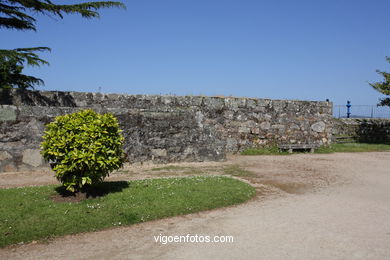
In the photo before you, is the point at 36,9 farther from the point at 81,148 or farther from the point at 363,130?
the point at 363,130

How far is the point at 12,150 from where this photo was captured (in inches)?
309

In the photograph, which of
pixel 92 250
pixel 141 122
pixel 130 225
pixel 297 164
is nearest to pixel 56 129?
pixel 130 225

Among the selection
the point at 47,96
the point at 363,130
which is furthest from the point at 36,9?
the point at 363,130

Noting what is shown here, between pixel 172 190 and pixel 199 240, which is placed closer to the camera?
pixel 199 240

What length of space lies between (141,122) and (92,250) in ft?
18.6

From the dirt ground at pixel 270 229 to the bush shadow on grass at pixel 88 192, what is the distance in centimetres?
116

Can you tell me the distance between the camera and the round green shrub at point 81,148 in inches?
208

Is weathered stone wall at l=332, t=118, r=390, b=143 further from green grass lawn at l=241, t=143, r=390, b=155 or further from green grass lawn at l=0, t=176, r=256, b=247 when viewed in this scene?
green grass lawn at l=0, t=176, r=256, b=247

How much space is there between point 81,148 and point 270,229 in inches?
123

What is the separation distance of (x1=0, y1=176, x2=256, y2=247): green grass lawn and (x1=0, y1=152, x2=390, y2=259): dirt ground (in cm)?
20

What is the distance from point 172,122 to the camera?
977 centimetres

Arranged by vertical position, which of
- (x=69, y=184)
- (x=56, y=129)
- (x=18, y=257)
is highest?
(x=56, y=129)

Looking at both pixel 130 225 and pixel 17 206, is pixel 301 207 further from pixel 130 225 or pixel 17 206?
pixel 17 206

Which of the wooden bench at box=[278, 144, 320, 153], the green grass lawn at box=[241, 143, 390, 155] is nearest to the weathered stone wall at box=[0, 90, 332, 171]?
the green grass lawn at box=[241, 143, 390, 155]
